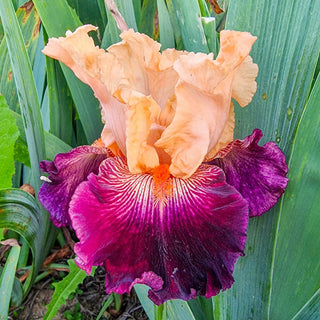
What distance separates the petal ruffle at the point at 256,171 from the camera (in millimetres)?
608

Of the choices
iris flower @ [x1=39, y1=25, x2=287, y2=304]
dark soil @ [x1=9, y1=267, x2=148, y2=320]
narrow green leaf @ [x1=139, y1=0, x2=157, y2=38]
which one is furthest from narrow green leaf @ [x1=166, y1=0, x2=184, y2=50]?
dark soil @ [x1=9, y1=267, x2=148, y2=320]

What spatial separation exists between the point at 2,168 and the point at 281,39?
0.53 m

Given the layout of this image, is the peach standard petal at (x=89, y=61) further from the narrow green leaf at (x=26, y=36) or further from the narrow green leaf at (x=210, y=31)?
the narrow green leaf at (x=26, y=36)

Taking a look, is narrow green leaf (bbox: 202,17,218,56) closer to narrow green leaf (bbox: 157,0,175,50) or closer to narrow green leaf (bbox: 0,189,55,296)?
narrow green leaf (bbox: 157,0,175,50)

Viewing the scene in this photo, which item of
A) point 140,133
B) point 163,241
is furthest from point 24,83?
point 163,241

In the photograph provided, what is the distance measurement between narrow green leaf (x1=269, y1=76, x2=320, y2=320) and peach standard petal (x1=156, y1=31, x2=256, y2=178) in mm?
123

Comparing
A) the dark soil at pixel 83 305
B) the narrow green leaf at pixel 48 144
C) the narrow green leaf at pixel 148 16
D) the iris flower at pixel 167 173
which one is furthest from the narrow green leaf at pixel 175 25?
the dark soil at pixel 83 305

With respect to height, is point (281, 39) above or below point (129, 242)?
above

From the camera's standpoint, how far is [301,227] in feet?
2.15

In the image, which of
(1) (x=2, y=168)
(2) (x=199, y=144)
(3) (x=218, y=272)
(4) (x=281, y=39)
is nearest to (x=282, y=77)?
(4) (x=281, y=39)

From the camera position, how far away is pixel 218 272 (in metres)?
0.52

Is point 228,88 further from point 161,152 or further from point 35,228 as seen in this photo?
point 35,228

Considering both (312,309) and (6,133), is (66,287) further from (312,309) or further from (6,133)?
(312,309)

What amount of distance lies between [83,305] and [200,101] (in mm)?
765
